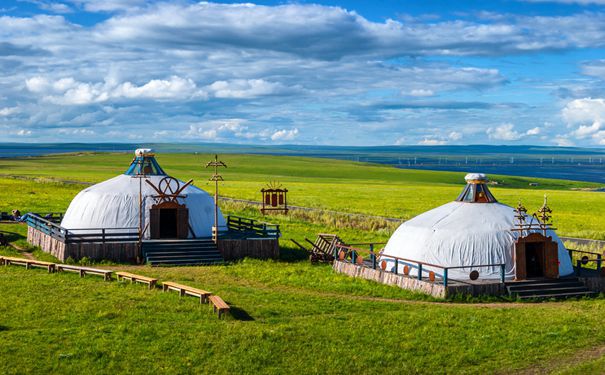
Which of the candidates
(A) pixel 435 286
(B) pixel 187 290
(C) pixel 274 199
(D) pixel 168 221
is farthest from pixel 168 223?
(A) pixel 435 286

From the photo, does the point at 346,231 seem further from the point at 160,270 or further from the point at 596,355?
the point at 596,355

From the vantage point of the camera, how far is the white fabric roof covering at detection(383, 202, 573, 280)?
1294 inches

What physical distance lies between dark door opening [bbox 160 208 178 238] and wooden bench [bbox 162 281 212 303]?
12.9 meters

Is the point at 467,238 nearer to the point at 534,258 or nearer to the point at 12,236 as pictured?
the point at 534,258

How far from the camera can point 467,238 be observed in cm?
3328

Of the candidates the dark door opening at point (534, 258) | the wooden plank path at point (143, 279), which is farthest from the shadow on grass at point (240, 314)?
A: the dark door opening at point (534, 258)

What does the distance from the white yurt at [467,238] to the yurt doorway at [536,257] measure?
21 centimetres

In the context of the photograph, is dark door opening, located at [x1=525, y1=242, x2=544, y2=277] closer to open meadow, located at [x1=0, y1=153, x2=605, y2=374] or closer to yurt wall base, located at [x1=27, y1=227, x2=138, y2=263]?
open meadow, located at [x1=0, y1=153, x2=605, y2=374]

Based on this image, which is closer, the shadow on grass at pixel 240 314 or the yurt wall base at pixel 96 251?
the shadow on grass at pixel 240 314

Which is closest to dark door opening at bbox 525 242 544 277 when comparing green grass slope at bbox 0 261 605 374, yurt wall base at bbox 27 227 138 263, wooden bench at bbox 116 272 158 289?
green grass slope at bbox 0 261 605 374

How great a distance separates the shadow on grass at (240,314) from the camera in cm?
2591

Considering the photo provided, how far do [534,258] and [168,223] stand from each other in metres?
21.6

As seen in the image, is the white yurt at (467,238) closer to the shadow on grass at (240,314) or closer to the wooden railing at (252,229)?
the shadow on grass at (240,314)

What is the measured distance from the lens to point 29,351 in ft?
70.3
